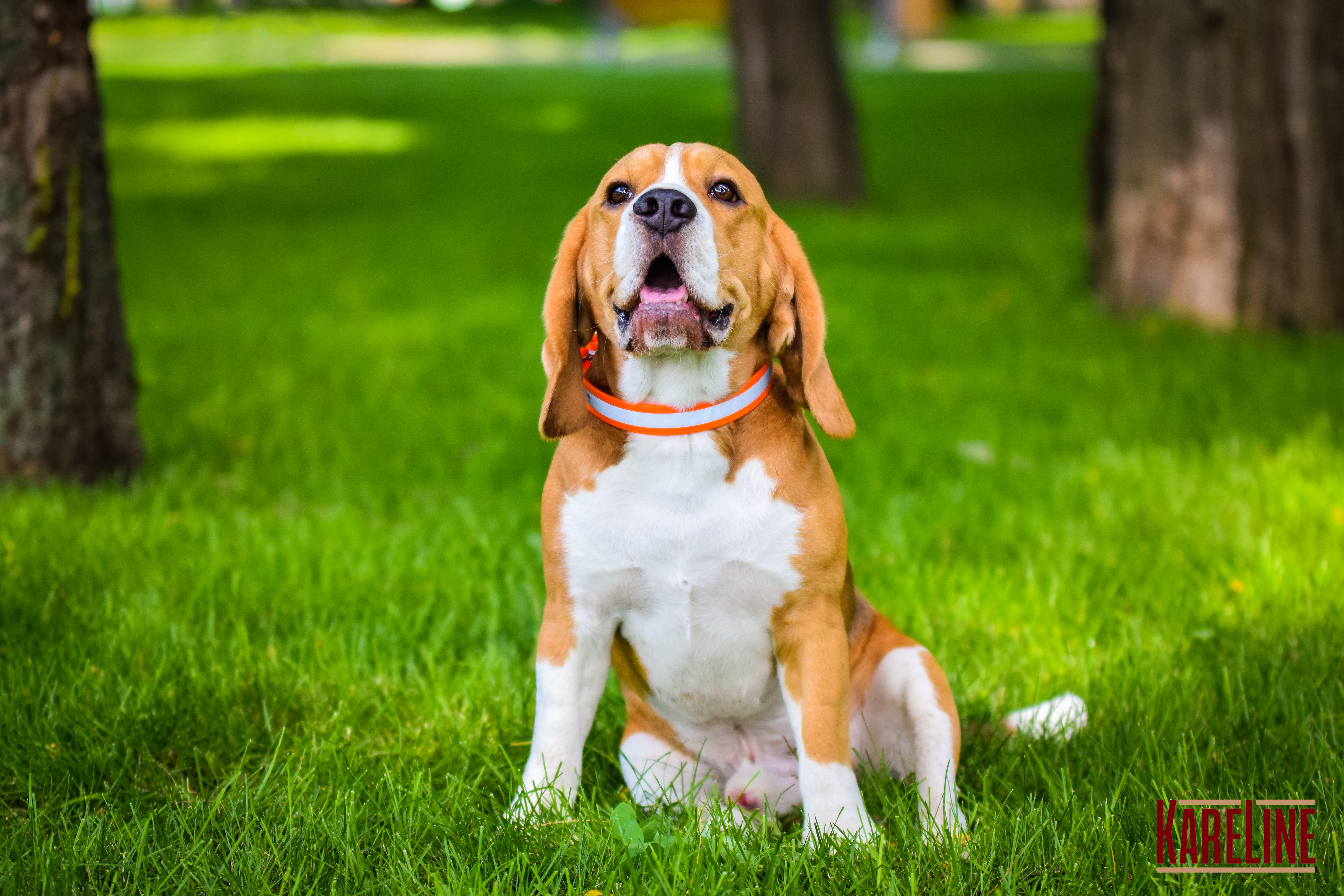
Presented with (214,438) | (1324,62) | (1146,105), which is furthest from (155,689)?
(1324,62)

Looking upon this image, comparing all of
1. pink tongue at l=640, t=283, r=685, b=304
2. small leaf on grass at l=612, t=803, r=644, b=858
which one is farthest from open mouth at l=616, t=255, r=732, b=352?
small leaf on grass at l=612, t=803, r=644, b=858

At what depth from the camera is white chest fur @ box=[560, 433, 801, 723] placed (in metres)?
2.59

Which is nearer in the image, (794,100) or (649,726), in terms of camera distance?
(649,726)

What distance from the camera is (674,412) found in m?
2.66

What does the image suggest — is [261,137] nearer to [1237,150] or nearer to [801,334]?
[1237,150]

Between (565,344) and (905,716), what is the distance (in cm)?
115

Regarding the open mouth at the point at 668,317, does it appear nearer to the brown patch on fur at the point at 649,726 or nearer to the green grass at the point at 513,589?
the brown patch on fur at the point at 649,726

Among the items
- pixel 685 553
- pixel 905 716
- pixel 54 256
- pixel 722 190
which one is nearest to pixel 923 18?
pixel 54 256

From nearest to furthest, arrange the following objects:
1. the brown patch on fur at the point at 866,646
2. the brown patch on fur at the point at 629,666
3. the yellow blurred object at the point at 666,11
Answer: the brown patch on fur at the point at 629,666, the brown patch on fur at the point at 866,646, the yellow blurred object at the point at 666,11

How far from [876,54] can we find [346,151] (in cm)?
2256

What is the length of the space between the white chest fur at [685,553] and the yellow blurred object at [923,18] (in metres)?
39.4

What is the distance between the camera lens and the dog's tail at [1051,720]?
2891mm

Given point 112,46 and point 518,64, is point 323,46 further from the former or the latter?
point 112,46

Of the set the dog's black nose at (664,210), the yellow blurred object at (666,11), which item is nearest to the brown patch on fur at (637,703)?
the dog's black nose at (664,210)
